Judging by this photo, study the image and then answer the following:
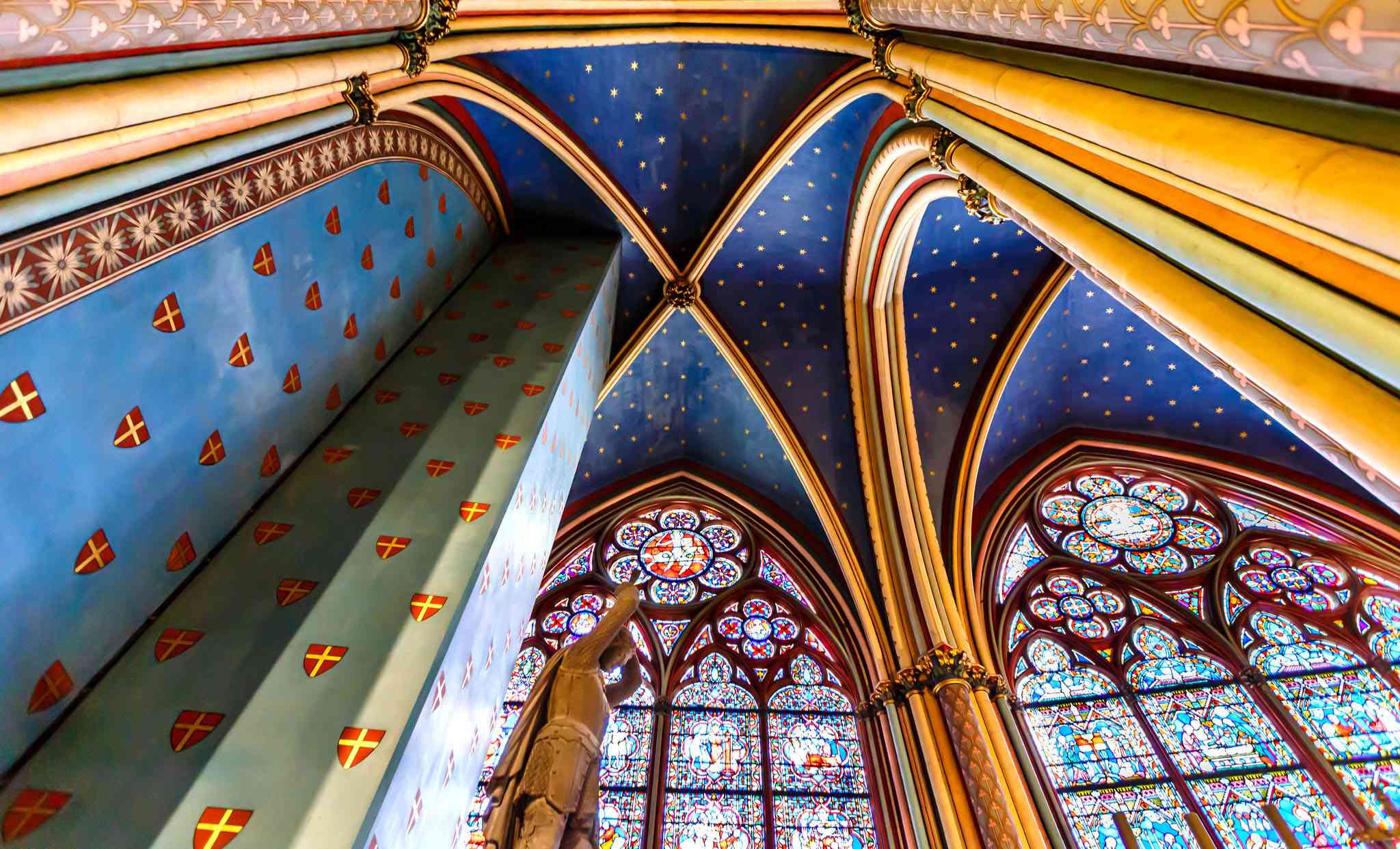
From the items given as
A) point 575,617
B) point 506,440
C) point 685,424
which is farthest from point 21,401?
point 685,424

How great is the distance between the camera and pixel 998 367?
9.38 metres

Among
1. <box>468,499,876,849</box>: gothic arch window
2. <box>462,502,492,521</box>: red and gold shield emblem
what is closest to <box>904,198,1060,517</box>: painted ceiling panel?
<box>468,499,876,849</box>: gothic arch window

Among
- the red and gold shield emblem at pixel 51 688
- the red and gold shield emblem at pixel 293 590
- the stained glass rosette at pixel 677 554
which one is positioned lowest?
the red and gold shield emblem at pixel 51 688

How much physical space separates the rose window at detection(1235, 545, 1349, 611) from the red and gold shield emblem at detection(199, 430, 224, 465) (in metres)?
10.3

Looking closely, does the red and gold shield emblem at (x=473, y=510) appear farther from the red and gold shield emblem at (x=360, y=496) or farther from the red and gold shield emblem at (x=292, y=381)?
the red and gold shield emblem at (x=292, y=381)

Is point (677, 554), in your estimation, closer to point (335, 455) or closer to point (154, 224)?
point (335, 455)

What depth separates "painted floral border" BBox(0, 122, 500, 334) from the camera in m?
2.98

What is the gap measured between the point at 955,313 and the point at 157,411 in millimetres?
8477

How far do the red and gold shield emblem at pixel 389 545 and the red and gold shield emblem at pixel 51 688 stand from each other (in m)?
1.46

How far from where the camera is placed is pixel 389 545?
14.4 feet

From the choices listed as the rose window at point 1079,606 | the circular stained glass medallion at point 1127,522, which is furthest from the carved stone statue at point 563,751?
the circular stained glass medallion at point 1127,522

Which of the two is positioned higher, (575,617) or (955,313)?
(955,313)

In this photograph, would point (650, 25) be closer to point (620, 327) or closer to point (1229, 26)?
point (620, 327)

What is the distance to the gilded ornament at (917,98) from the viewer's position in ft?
15.6
